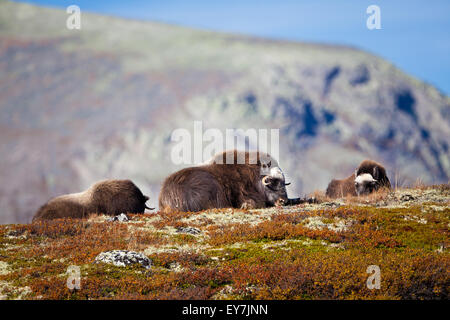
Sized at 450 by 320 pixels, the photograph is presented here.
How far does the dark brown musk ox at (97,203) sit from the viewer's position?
707 inches

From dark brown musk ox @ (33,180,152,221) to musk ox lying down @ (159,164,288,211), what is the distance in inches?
80.9

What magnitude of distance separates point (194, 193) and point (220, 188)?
3.25ft

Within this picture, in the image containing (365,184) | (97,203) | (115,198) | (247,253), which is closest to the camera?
(247,253)

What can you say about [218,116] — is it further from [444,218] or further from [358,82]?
[444,218]

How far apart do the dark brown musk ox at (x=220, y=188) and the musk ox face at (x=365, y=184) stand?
3773mm

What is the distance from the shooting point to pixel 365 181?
18.7 meters

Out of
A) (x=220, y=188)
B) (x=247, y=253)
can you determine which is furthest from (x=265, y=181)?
(x=247, y=253)

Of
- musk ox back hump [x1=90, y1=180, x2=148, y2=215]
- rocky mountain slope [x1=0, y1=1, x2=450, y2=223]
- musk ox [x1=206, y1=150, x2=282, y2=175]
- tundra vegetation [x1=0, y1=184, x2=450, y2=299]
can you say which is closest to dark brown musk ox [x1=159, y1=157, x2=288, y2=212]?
musk ox [x1=206, y1=150, x2=282, y2=175]

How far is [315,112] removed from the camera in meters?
146

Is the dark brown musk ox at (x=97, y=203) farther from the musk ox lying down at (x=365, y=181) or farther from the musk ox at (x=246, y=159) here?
the musk ox lying down at (x=365, y=181)

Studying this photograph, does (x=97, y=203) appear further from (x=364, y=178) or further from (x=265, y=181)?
(x=364, y=178)

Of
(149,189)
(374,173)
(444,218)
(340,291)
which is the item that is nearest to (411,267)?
(340,291)

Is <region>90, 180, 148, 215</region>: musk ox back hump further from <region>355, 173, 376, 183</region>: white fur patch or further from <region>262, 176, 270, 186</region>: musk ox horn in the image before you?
<region>355, 173, 376, 183</region>: white fur patch
